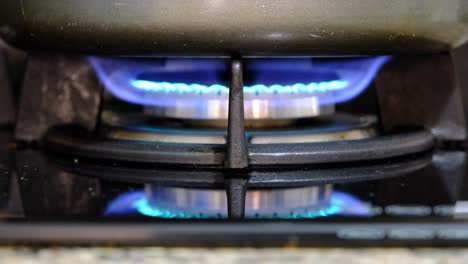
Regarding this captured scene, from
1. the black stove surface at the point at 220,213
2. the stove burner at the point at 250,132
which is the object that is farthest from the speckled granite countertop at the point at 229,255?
the stove burner at the point at 250,132

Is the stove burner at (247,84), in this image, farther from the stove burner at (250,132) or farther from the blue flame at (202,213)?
the blue flame at (202,213)

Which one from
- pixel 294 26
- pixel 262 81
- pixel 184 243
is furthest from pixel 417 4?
pixel 184 243

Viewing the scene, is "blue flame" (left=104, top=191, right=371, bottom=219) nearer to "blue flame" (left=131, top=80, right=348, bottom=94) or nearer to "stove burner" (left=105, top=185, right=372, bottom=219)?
"stove burner" (left=105, top=185, right=372, bottom=219)

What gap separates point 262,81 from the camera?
726mm

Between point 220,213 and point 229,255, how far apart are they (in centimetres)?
7

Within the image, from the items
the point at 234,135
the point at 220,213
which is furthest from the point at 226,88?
the point at 220,213

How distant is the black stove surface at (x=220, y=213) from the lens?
15.6 inches

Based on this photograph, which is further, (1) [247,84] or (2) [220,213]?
(1) [247,84]

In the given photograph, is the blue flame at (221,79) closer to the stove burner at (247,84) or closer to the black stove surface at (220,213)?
the stove burner at (247,84)

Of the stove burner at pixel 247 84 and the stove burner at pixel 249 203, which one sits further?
the stove burner at pixel 247 84

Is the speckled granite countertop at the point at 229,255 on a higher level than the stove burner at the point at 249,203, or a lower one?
lower

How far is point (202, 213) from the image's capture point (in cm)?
45

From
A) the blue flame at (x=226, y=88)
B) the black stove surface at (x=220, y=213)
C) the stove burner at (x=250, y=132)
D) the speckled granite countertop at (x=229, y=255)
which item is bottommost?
the speckled granite countertop at (x=229, y=255)

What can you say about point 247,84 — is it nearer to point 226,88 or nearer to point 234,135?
point 226,88
